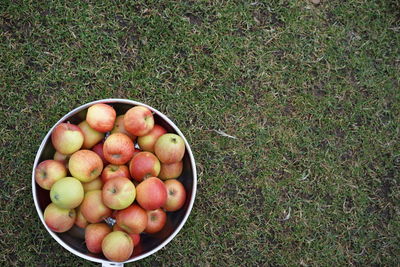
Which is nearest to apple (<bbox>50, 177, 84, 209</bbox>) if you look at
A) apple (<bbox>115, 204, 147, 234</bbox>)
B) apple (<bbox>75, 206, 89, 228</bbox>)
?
apple (<bbox>75, 206, 89, 228</bbox>)

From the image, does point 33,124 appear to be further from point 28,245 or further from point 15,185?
point 28,245

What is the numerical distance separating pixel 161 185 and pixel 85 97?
0.90 meters

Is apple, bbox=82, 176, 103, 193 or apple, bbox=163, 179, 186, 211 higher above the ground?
A: apple, bbox=82, 176, 103, 193

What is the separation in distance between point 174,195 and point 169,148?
10.8 inches

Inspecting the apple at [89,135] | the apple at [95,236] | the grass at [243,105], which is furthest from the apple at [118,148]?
the grass at [243,105]

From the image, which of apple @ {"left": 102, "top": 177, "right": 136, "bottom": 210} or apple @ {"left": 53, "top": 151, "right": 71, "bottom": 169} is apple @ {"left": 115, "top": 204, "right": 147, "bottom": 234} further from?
apple @ {"left": 53, "top": 151, "right": 71, "bottom": 169}

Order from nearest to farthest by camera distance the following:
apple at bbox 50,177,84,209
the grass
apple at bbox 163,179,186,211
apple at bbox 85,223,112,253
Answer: apple at bbox 50,177,84,209, apple at bbox 85,223,112,253, apple at bbox 163,179,186,211, the grass

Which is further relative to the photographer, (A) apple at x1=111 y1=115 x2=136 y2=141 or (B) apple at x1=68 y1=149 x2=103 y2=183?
(A) apple at x1=111 y1=115 x2=136 y2=141

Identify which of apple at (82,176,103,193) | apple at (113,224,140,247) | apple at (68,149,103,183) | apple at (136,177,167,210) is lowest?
apple at (113,224,140,247)

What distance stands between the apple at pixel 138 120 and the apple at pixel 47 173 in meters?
0.40

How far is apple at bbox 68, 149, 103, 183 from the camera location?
191 cm

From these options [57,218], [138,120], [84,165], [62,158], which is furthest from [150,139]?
[57,218]

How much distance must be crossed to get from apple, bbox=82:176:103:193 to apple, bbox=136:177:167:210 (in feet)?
0.73

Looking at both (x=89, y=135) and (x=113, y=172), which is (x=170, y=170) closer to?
(x=113, y=172)
